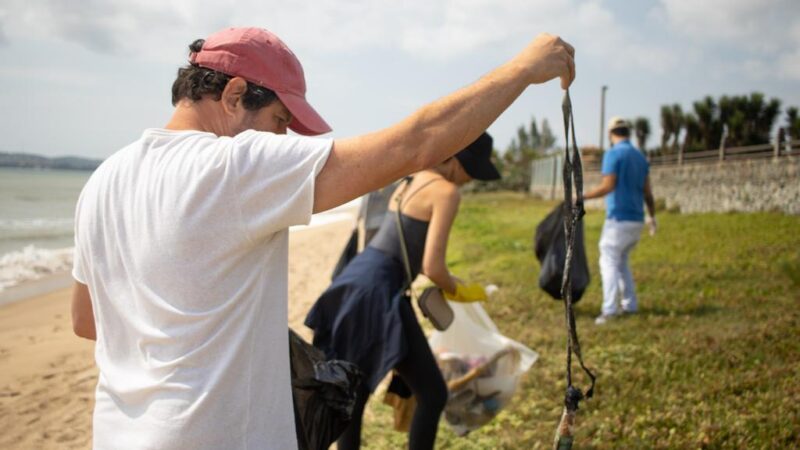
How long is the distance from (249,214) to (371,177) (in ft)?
0.85

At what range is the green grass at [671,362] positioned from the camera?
3.69m

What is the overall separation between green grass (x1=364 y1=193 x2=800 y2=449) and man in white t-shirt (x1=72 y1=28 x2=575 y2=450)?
2830 mm

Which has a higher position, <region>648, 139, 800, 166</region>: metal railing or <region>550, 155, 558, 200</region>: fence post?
<region>648, 139, 800, 166</region>: metal railing

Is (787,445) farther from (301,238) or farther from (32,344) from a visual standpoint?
(301,238)

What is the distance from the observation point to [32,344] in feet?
22.5

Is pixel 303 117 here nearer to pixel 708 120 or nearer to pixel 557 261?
pixel 557 261

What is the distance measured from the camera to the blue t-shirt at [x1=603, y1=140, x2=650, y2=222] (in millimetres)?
6355

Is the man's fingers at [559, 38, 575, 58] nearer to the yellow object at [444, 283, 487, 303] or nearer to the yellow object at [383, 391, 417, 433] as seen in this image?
the yellow object at [444, 283, 487, 303]

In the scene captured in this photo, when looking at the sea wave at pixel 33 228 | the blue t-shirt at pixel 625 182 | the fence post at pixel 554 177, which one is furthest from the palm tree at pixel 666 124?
the blue t-shirt at pixel 625 182

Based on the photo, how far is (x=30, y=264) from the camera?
12.8 m

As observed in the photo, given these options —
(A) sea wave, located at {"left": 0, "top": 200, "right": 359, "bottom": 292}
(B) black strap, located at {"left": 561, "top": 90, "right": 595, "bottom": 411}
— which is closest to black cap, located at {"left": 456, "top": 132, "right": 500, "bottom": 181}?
(B) black strap, located at {"left": 561, "top": 90, "right": 595, "bottom": 411}

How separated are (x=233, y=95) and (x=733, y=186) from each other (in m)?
18.5

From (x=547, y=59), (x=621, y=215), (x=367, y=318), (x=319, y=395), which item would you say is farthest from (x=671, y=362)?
(x=547, y=59)

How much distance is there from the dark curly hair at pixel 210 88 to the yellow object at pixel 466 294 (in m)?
2.12
